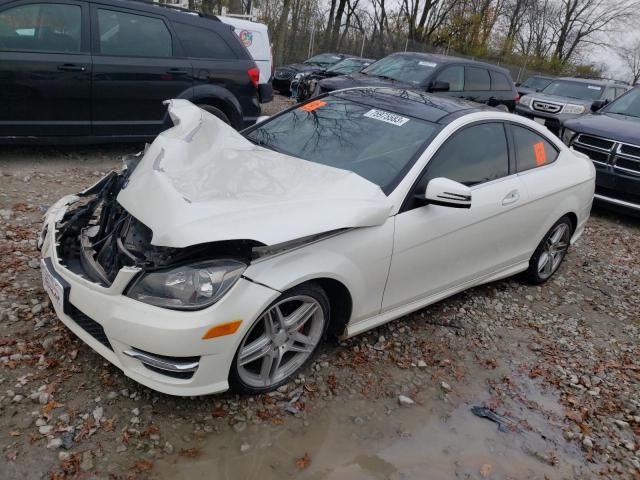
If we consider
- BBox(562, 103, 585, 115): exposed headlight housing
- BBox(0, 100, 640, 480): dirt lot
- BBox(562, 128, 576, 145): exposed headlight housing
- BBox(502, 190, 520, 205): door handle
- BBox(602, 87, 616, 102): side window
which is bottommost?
BBox(0, 100, 640, 480): dirt lot

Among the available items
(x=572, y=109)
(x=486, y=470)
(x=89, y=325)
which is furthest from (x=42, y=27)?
(x=572, y=109)

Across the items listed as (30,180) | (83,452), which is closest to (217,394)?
(83,452)

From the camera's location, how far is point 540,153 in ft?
14.3

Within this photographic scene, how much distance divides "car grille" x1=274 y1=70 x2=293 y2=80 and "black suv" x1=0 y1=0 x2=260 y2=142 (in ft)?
32.0

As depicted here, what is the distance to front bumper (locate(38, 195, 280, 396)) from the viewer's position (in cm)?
240

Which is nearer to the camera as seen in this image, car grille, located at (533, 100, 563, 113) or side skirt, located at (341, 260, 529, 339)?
side skirt, located at (341, 260, 529, 339)

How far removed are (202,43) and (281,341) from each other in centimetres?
503

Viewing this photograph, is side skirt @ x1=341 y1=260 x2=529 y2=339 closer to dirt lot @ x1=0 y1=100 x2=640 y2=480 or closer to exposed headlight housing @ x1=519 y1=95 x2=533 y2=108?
dirt lot @ x1=0 y1=100 x2=640 y2=480

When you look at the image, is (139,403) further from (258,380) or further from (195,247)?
(195,247)

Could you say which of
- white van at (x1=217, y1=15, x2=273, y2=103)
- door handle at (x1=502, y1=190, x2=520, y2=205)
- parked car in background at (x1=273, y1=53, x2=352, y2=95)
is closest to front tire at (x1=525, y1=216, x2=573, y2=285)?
door handle at (x1=502, y1=190, x2=520, y2=205)

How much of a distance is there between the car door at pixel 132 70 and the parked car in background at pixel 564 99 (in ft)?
30.6

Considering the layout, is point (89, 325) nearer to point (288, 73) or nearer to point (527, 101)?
point (527, 101)

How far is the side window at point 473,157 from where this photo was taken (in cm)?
340

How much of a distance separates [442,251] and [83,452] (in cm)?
233
